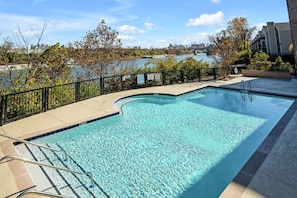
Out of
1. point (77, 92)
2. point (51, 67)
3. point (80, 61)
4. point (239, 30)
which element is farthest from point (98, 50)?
point (239, 30)

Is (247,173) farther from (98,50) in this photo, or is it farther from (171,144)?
(98,50)

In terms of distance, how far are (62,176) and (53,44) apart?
9536 millimetres

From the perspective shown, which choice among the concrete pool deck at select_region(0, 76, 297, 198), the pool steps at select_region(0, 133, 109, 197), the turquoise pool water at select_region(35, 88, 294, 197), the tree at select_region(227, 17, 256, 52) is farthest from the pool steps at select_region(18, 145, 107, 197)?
the tree at select_region(227, 17, 256, 52)

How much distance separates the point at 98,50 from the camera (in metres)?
11.1

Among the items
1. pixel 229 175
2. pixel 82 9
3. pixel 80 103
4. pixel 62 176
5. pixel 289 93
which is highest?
pixel 82 9

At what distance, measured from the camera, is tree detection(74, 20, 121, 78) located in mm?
10758

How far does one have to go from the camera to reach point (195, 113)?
7215 mm

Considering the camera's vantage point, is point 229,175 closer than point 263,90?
Yes

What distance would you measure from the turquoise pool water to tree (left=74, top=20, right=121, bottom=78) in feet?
12.9

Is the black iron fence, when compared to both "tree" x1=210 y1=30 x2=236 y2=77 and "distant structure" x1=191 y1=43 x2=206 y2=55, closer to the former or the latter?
"tree" x1=210 y1=30 x2=236 y2=77

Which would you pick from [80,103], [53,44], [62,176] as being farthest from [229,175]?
[53,44]

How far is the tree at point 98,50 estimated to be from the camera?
35.3ft

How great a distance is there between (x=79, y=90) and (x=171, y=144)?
5.39 metres

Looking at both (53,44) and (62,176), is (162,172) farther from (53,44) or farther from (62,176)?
(53,44)
